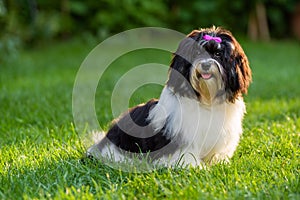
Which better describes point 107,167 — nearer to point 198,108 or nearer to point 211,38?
point 198,108

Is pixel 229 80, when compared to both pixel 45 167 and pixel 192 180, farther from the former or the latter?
pixel 45 167

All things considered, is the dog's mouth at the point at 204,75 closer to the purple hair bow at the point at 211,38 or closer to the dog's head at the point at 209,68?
the dog's head at the point at 209,68

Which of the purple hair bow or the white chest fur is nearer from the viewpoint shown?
the purple hair bow

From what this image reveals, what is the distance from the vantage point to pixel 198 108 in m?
3.20

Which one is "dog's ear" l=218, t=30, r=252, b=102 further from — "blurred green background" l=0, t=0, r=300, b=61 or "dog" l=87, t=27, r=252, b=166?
"blurred green background" l=0, t=0, r=300, b=61

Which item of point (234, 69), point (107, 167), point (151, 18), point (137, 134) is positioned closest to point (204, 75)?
point (234, 69)

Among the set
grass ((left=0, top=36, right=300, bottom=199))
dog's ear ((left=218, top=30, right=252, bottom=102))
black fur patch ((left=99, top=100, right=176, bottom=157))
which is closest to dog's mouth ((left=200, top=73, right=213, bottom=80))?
dog's ear ((left=218, top=30, right=252, bottom=102))

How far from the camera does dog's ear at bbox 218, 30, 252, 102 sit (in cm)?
315

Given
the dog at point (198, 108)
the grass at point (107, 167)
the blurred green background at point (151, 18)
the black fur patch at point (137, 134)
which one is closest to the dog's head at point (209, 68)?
the dog at point (198, 108)

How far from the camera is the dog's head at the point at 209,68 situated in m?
3.07

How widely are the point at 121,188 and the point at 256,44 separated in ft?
34.4

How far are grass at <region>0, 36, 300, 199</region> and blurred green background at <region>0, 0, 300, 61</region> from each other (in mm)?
5242

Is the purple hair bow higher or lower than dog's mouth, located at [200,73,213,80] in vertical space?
higher

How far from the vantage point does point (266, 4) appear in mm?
13734
